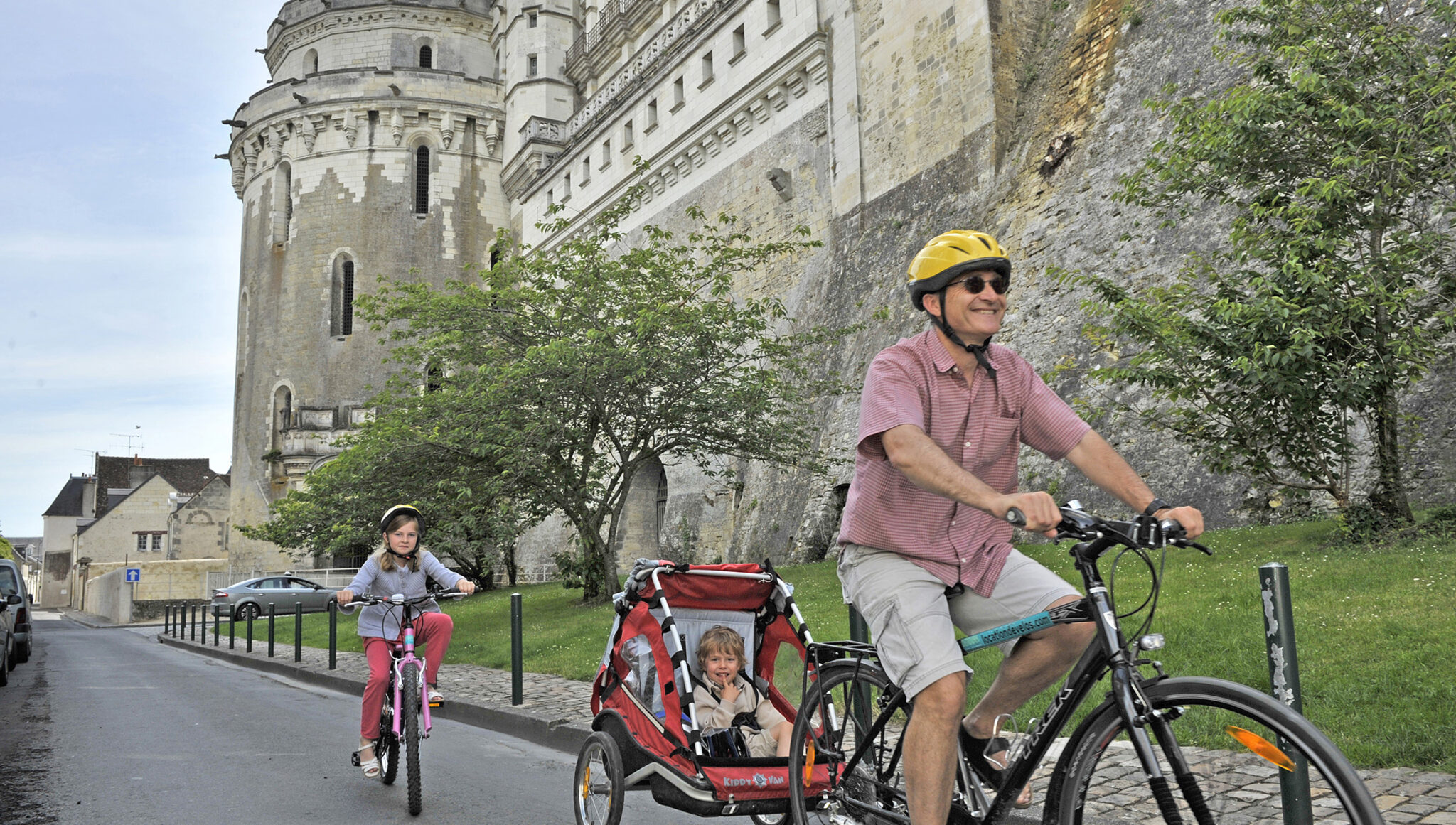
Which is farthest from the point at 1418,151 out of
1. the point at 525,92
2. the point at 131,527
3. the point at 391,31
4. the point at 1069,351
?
the point at 131,527

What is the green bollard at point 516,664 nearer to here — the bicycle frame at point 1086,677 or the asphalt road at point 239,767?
the asphalt road at point 239,767

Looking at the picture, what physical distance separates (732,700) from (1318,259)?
741cm

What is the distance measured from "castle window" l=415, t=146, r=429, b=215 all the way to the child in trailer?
41159mm

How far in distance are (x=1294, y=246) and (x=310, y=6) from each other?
46.7 m

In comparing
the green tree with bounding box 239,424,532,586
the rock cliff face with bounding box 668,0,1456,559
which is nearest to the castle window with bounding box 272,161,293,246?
the green tree with bounding box 239,424,532,586

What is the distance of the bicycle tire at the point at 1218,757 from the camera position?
86.1 inches

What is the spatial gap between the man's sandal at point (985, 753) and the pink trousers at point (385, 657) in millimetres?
3288

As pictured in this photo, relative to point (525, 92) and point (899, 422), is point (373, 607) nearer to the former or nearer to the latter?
point (899, 422)

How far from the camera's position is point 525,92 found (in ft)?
135

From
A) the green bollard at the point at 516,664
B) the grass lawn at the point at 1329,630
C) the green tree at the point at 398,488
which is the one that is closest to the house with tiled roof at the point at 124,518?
the green tree at the point at 398,488

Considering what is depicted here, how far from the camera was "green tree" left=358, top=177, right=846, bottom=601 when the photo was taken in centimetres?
1560

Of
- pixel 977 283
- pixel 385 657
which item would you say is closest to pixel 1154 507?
pixel 977 283

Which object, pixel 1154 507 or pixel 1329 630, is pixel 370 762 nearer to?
pixel 1154 507

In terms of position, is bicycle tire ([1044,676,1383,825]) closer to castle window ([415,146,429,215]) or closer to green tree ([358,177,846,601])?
green tree ([358,177,846,601])
